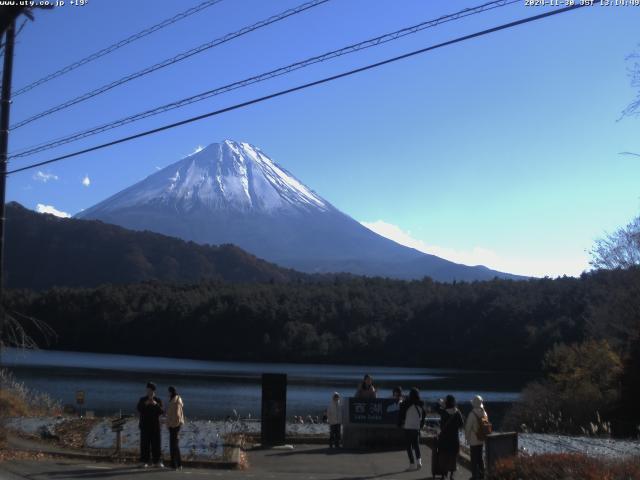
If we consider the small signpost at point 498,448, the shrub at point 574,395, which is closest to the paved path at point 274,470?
the small signpost at point 498,448

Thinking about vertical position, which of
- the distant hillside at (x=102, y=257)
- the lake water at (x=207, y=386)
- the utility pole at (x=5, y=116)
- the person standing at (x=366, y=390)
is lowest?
the lake water at (x=207, y=386)

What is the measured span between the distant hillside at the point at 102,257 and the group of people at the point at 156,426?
141 m

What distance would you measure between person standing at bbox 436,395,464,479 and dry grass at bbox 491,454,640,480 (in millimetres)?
1672

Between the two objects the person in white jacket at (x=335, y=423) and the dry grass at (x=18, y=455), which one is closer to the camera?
the dry grass at (x=18, y=455)

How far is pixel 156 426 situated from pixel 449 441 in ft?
15.9

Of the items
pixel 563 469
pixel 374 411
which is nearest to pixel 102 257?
pixel 374 411

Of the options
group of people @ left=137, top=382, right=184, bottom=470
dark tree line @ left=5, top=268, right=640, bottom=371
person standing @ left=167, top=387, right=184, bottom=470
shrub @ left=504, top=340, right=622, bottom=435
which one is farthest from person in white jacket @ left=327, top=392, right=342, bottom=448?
dark tree line @ left=5, top=268, right=640, bottom=371

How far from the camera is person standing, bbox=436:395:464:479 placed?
12492 millimetres

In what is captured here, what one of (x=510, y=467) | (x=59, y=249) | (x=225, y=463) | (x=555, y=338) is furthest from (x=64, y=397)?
(x=59, y=249)

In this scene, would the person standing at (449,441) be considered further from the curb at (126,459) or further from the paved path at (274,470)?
the curb at (126,459)

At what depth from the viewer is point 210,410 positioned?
34844 mm

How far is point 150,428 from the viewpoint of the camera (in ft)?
46.0

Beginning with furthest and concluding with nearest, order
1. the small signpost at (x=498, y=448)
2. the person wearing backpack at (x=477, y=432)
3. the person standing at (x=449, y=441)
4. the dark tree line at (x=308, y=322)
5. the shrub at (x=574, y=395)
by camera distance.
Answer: the dark tree line at (x=308, y=322)
the shrub at (x=574, y=395)
the person standing at (x=449, y=441)
the person wearing backpack at (x=477, y=432)
the small signpost at (x=498, y=448)

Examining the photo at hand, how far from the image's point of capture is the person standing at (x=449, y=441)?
492 inches
